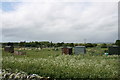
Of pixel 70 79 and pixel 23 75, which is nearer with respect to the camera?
pixel 70 79

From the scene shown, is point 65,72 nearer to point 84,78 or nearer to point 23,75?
point 84,78

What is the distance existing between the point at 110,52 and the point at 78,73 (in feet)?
53.1

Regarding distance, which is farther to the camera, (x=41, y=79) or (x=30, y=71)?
(x=30, y=71)

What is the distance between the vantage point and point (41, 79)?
781 cm

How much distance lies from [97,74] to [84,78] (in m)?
0.83

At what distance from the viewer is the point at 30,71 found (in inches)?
363

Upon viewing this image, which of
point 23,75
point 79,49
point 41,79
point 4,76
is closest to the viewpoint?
point 41,79

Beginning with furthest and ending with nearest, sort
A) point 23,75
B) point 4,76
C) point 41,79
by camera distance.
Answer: point 4,76
point 23,75
point 41,79

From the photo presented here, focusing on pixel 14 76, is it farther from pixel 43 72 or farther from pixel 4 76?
pixel 43 72

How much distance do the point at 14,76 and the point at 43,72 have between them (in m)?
1.47

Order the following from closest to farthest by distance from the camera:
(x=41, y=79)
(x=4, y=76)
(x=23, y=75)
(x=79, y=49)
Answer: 1. (x=41, y=79)
2. (x=23, y=75)
3. (x=4, y=76)
4. (x=79, y=49)

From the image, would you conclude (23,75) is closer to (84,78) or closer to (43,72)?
(43,72)

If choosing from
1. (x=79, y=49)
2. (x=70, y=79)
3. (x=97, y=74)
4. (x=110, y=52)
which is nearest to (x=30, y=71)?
(x=70, y=79)

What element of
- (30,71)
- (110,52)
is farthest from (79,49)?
(30,71)
